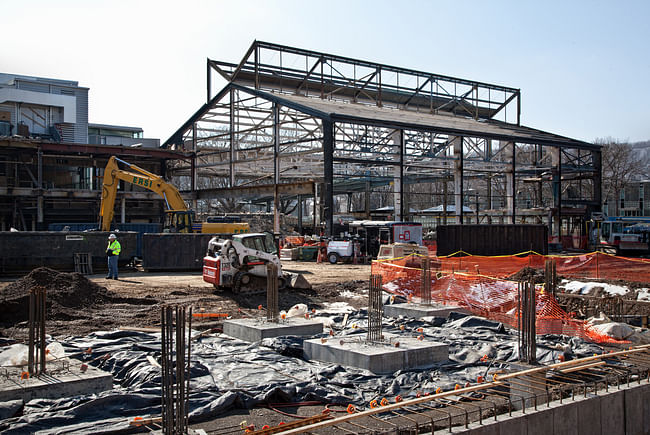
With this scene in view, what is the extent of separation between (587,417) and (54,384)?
279 inches

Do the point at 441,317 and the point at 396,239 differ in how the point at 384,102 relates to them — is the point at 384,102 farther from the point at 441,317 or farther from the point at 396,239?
the point at 441,317

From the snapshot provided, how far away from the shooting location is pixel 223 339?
12375 mm

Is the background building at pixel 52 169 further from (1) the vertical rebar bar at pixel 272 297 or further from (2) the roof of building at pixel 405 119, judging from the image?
(1) the vertical rebar bar at pixel 272 297

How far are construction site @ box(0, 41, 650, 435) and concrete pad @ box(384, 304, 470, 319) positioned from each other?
11 centimetres

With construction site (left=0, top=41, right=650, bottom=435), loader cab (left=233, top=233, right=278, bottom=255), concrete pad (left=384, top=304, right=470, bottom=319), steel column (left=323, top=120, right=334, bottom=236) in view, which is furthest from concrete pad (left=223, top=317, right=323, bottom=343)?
steel column (left=323, top=120, right=334, bottom=236)

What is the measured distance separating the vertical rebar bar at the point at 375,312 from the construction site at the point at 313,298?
0.05 m

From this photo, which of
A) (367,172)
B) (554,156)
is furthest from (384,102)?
(554,156)

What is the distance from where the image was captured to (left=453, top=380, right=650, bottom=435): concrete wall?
7.07 metres

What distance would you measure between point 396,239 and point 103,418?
28.9 metres

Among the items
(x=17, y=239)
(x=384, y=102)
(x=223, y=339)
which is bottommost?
(x=223, y=339)

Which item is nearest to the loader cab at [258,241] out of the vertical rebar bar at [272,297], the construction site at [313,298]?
the construction site at [313,298]

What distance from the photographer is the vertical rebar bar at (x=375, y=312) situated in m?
10.8

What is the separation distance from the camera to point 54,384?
784 cm

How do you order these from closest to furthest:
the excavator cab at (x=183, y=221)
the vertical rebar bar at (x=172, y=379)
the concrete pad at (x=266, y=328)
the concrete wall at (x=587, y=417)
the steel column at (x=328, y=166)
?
1. the vertical rebar bar at (x=172, y=379)
2. the concrete wall at (x=587, y=417)
3. the concrete pad at (x=266, y=328)
4. the excavator cab at (x=183, y=221)
5. the steel column at (x=328, y=166)
